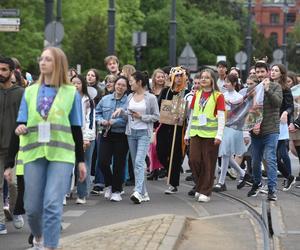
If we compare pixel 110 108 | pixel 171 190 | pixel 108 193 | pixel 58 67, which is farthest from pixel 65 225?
pixel 171 190

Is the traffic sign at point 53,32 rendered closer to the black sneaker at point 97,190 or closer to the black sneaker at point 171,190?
the black sneaker at point 97,190

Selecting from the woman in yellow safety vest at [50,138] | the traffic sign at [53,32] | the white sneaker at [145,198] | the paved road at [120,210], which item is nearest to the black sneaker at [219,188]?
the paved road at [120,210]

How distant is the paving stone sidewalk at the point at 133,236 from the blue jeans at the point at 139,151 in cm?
199

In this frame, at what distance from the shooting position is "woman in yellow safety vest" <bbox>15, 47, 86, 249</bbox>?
272 inches

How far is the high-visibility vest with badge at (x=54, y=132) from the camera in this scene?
22.8 ft

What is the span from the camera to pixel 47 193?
684 cm

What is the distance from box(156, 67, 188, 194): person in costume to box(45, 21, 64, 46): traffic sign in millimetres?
12776

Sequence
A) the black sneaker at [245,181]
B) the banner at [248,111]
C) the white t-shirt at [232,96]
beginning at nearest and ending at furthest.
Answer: the banner at [248,111] < the white t-shirt at [232,96] < the black sneaker at [245,181]

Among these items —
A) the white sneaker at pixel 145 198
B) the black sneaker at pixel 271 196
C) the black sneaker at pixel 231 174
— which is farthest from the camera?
the black sneaker at pixel 231 174

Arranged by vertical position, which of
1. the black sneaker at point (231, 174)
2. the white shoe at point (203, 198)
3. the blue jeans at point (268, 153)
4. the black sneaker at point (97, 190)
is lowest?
Result: the black sneaker at point (231, 174)

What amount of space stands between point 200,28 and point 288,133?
5651 cm

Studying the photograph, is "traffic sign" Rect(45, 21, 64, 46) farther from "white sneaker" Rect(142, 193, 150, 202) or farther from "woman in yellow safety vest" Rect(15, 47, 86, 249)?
"woman in yellow safety vest" Rect(15, 47, 86, 249)

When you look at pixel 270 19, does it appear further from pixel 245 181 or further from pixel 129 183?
pixel 245 181

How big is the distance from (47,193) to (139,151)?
4.94 m
